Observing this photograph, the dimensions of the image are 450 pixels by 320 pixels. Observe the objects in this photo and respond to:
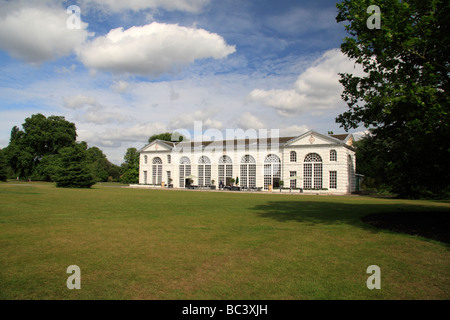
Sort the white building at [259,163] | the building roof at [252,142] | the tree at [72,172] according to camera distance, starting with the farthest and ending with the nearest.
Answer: the building roof at [252,142]
the white building at [259,163]
the tree at [72,172]

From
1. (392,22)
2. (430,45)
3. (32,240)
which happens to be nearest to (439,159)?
(430,45)

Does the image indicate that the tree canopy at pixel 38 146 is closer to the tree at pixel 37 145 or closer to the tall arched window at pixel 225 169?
the tree at pixel 37 145

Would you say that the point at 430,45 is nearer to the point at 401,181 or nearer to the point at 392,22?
the point at 392,22

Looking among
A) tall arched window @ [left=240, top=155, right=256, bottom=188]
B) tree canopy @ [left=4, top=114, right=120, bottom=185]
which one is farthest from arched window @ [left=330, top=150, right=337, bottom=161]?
tree canopy @ [left=4, top=114, right=120, bottom=185]

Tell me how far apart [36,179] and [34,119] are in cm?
1302

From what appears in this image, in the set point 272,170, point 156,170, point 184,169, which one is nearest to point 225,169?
point 272,170

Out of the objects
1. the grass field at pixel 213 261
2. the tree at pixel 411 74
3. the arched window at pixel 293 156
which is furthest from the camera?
the arched window at pixel 293 156

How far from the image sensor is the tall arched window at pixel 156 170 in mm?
66875

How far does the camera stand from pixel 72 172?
132 ft

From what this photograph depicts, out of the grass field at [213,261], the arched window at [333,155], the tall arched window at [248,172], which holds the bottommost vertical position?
the grass field at [213,261]

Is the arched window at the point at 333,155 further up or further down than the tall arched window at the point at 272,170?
further up

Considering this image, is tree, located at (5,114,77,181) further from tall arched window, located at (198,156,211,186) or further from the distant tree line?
tall arched window, located at (198,156,211,186)

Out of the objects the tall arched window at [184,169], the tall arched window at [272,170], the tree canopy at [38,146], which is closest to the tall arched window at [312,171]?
the tall arched window at [272,170]

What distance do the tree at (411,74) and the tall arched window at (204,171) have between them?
161 feet
